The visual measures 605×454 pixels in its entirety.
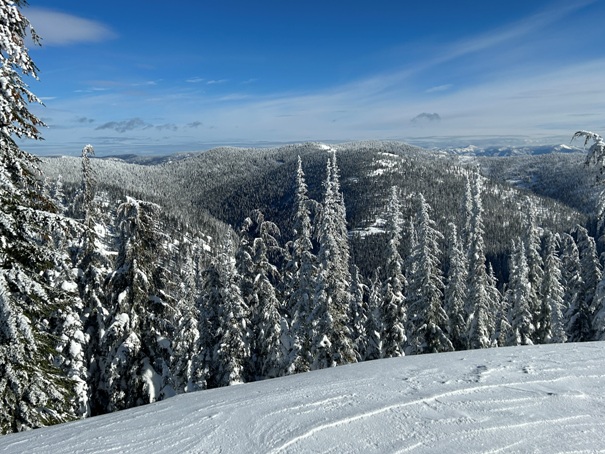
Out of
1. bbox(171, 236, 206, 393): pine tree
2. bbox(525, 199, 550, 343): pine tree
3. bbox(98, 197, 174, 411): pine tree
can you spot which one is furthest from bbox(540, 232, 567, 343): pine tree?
bbox(98, 197, 174, 411): pine tree

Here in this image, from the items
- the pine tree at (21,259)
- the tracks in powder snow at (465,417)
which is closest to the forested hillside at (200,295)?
the pine tree at (21,259)

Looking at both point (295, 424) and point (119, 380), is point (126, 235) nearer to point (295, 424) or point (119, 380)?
point (119, 380)

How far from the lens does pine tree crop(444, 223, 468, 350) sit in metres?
30.1

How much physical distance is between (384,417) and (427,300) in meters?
23.0

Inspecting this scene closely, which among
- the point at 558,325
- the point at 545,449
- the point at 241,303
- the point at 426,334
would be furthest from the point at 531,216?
the point at 545,449

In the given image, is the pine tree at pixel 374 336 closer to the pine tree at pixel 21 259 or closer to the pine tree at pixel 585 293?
the pine tree at pixel 585 293

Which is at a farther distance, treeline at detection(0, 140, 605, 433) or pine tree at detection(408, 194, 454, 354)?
pine tree at detection(408, 194, 454, 354)

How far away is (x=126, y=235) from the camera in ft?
46.0

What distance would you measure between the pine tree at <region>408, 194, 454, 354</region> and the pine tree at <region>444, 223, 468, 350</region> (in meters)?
4.12

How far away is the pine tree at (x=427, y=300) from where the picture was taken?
25891 mm

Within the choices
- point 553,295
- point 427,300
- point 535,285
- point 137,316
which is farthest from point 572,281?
point 137,316

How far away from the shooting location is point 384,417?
176 inches

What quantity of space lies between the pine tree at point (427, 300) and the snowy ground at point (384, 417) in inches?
783

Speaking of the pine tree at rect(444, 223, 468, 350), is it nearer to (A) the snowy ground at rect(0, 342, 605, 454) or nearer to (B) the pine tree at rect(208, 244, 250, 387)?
(B) the pine tree at rect(208, 244, 250, 387)
